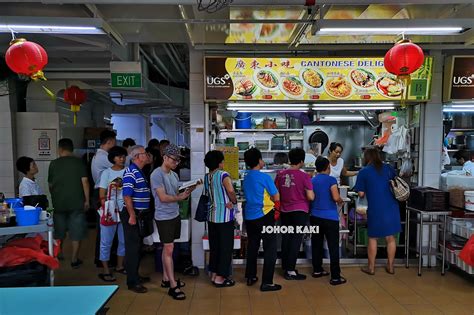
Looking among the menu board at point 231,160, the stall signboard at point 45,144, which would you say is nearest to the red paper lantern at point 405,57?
the menu board at point 231,160

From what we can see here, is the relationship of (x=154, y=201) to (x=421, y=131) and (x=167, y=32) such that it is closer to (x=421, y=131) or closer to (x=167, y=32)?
(x=167, y=32)

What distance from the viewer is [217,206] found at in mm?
3848

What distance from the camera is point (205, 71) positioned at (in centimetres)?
439

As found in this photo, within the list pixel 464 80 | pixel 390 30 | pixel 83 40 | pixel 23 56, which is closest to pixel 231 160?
pixel 83 40

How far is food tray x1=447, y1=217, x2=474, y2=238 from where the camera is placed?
424cm

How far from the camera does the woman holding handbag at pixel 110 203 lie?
163 inches

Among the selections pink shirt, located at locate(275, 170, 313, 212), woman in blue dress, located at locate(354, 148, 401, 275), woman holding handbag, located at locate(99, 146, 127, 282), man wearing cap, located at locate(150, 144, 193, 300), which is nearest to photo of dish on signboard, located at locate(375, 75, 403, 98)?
woman in blue dress, located at locate(354, 148, 401, 275)

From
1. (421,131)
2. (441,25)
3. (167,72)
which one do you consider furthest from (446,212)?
(167,72)

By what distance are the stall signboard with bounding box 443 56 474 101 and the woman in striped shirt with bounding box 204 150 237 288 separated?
3038 millimetres

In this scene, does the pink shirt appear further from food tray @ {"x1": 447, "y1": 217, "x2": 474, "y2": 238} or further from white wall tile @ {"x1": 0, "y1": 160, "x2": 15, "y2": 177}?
white wall tile @ {"x1": 0, "y1": 160, "x2": 15, "y2": 177}

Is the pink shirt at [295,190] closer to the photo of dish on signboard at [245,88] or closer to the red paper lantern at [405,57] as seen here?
the photo of dish on signboard at [245,88]

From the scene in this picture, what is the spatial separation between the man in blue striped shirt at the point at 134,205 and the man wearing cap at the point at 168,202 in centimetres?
16

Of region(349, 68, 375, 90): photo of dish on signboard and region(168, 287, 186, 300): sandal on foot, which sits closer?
region(168, 287, 186, 300): sandal on foot

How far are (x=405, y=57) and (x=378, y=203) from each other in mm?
1872
